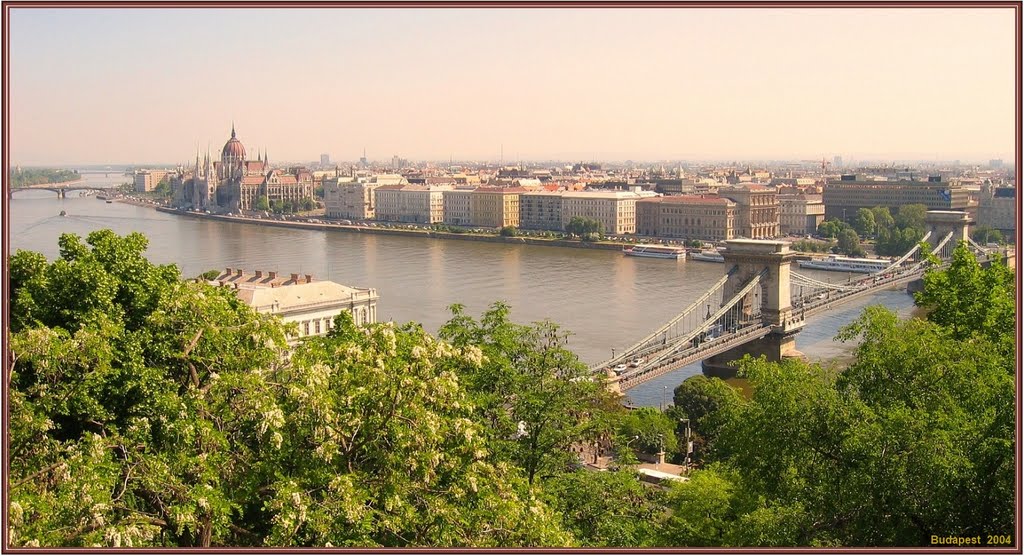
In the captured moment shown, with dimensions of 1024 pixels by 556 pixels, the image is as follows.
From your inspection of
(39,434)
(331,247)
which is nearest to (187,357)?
(39,434)

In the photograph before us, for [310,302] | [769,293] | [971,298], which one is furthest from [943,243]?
[971,298]

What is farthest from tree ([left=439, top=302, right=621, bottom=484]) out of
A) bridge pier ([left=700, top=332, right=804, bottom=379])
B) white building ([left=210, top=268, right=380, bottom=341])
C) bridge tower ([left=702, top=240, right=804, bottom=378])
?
bridge tower ([left=702, top=240, right=804, bottom=378])

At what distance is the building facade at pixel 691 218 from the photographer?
36.0 metres

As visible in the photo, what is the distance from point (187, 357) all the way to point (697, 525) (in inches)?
95.4

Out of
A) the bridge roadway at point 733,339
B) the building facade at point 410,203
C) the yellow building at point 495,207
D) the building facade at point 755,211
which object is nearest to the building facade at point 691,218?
the building facade at point 755,211

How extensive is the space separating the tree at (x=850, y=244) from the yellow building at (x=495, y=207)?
39.4 ft

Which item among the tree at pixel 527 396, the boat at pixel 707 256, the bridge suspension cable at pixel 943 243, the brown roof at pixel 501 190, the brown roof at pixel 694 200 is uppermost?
the brown roof at pixel 501 190

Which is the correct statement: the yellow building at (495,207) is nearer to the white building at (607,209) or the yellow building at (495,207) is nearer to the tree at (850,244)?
the white building at (607,209)

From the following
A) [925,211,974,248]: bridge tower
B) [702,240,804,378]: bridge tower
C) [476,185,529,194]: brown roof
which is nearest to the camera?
[702,240,804,378]: bridge tower

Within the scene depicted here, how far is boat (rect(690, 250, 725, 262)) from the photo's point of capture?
29502 mm

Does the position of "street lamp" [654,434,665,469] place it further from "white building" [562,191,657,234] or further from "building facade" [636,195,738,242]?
"white building" [562,191,657,234]

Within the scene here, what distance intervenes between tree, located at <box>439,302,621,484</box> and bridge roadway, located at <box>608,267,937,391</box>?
4.70m

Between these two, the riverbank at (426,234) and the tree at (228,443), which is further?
the riverbank at (426,234)

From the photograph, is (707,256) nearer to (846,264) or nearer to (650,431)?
(846,264)
